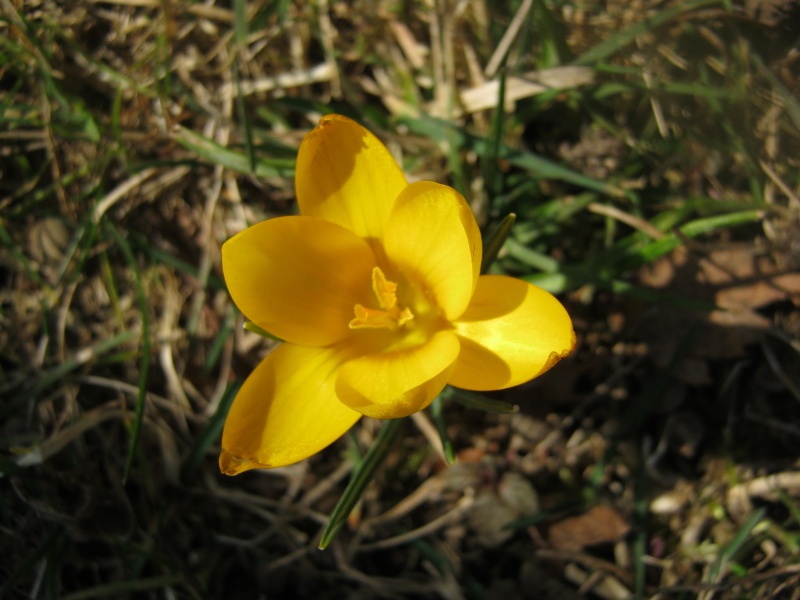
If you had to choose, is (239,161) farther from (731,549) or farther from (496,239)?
(731,549)

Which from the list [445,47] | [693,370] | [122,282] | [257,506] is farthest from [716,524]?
[122,282]

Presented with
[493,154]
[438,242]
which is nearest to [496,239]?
[438,242]

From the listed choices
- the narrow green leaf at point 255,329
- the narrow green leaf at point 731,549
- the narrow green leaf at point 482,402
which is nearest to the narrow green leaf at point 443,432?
the narrow green leaf at point 482,402

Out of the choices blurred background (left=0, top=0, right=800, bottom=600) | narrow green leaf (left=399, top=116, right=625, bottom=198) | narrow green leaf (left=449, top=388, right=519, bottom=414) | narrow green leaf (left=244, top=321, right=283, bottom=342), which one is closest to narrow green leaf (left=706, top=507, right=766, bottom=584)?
blurred background (left=0, top=0, right=800, bottom=600)

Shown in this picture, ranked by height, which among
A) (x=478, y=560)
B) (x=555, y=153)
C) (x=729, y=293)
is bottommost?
(x=478, y=560)

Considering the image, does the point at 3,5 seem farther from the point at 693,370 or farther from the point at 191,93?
the point at 693,370

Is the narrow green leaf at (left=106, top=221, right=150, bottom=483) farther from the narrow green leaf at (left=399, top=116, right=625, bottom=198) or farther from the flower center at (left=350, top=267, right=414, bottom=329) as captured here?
the narrow green leaf at (left=399, top=116, right=625, bottom=198)
